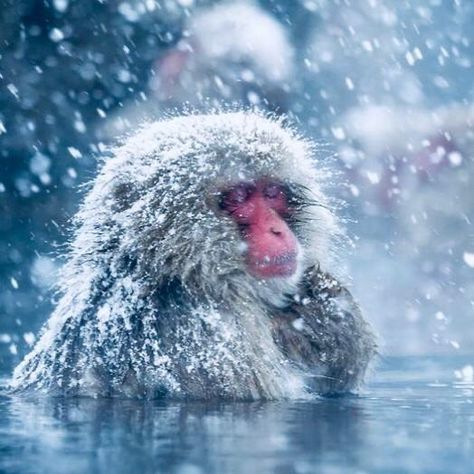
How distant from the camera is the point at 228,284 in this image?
9.47 ft

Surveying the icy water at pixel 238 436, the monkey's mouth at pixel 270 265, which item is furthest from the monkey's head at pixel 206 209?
the icy water at pixel 238 436

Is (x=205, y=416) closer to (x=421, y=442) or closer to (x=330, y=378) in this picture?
(x=421, y=442)

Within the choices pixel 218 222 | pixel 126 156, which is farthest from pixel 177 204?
pixel 126 156

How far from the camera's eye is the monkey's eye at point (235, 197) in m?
3.00

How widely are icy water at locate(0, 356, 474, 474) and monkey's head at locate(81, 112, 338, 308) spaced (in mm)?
467

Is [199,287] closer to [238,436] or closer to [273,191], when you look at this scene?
[273,191]

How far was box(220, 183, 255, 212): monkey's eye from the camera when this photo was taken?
300 centimetres

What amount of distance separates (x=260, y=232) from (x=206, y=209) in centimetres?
18

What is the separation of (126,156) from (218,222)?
19.0 inches

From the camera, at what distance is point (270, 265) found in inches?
115

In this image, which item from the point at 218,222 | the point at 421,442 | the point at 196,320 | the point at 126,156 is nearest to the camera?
the point at 421,442

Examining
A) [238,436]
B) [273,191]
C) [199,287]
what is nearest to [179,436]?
[238,436]

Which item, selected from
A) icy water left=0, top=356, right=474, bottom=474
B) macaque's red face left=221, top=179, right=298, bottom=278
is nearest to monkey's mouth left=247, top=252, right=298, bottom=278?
macaque's red face left=221, top=179, right=298, bottom=278

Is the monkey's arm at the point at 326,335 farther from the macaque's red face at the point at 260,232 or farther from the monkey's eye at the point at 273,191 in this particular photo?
the monkey's eye at the point at 273,191
